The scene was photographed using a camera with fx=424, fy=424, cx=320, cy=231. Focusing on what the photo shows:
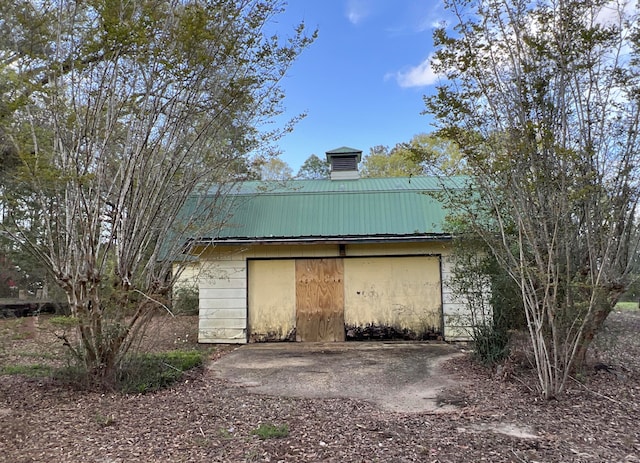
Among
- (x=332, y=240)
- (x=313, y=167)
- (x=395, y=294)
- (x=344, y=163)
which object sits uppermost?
(x=313, y=167)

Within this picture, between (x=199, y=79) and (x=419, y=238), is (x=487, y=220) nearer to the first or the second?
Answer: (x=419, y=238)

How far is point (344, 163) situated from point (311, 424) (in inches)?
357

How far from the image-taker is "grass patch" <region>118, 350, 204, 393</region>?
4523mm

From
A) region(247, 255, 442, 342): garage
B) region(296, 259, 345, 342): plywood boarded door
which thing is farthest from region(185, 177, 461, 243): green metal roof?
region(296, 259, 345, 342): plywood boarded door

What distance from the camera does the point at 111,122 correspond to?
4.51 m

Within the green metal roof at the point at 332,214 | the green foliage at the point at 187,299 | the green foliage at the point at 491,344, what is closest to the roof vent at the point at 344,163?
the green metal roof at the point at 332,214

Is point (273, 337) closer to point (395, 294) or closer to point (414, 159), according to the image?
point (395, 294)

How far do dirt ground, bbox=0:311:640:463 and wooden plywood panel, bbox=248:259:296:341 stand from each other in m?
3.32

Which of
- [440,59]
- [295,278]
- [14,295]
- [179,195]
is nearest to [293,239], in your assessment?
[295,278]

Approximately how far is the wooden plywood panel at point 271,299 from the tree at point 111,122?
3.48m

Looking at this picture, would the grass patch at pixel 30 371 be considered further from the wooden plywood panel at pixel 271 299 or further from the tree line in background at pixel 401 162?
the tree line in background at pixel 401 162

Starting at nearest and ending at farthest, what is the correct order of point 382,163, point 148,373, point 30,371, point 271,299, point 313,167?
1. point 148,373
2. point 30,371
3. point 271,299
4. point 382,163
5. point 313,167

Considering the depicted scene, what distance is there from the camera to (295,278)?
8516mm

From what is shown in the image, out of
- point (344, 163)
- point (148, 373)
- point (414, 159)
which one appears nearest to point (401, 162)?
point (344, 163)
